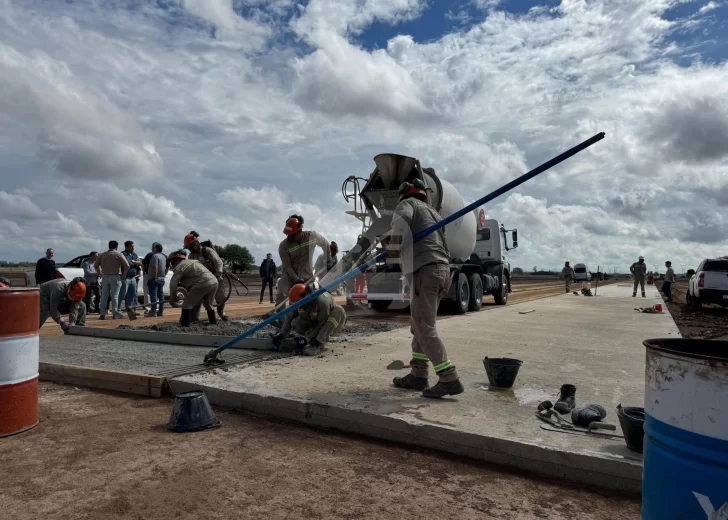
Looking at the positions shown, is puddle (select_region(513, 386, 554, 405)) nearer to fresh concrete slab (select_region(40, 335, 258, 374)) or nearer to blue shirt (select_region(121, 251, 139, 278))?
fresh concrete slab (select_region(40, 335, 258, 374))

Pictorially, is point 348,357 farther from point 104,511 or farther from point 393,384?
point 104,511

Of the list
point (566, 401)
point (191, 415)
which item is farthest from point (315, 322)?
point (566, 401)

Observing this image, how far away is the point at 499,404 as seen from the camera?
14.3 feet

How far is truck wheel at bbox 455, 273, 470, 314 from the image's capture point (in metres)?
13.3

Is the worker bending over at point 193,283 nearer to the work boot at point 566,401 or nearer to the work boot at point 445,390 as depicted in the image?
the work boot at point 445,390

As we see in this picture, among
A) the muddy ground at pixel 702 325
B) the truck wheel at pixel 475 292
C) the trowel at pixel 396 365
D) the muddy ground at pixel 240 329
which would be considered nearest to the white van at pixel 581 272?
the muddy ground at pixel 702 325

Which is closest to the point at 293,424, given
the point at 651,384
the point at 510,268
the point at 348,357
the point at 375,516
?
the point at 375,516

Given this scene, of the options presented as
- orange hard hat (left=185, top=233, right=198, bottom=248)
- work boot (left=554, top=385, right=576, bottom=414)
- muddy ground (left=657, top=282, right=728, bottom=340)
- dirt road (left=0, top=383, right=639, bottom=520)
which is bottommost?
dirt road (left=0, top=383, right=639, bottom=520)

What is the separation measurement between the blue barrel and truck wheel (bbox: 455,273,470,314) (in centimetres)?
1123

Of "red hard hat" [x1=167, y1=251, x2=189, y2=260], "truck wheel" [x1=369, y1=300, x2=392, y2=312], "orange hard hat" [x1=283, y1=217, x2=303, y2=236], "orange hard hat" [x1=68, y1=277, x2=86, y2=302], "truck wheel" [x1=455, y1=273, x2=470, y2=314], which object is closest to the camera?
"orange hard hat" [x1=283, y1=217, x2=303, y2=236]

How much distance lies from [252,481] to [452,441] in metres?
1.33

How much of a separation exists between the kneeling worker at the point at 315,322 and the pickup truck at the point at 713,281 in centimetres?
1358

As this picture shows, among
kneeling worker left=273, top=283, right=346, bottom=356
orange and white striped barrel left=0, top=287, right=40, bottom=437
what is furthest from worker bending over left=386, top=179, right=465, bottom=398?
orange and white striped barrel left=0, top=287, right=40, bottom=437

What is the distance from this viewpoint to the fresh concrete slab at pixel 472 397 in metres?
3.31
